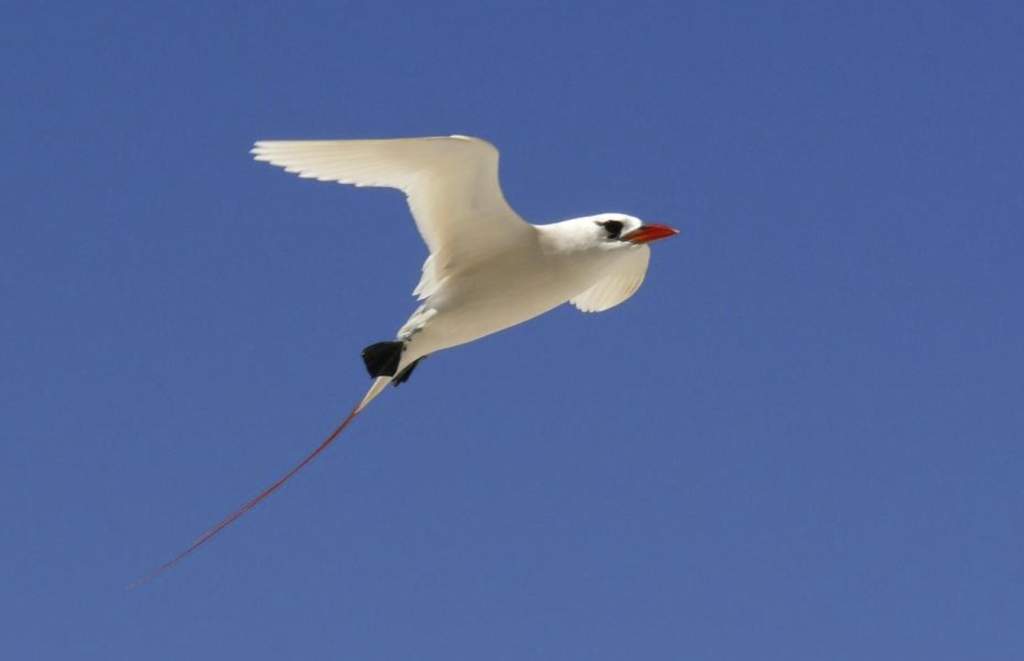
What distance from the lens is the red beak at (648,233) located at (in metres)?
9.44

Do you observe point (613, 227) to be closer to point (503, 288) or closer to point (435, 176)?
point (503, 288)

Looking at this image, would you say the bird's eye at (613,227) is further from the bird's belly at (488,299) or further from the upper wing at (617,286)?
the upper wing at (617,286)

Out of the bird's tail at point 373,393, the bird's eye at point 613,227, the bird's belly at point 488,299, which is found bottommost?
the bird's tail at point 373,393

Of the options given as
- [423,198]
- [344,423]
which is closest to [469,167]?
[423,198]

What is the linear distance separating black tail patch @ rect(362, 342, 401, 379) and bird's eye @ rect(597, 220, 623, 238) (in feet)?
4.71

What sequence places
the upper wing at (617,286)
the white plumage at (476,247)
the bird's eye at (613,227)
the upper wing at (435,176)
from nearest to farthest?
the upper wing at (435,176) < the white plumage at (476,247) < the bird's eye at (613,227) < the upper wing at (617,286)

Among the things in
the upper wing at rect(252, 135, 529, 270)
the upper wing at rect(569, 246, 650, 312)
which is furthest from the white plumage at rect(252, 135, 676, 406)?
the upper wing at rect(569, 246, 650, 312)

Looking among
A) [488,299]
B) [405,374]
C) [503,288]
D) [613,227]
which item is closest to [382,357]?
[405,374]

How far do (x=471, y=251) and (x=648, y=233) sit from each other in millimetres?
1124

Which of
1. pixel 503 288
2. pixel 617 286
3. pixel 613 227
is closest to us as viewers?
pixel 503 288

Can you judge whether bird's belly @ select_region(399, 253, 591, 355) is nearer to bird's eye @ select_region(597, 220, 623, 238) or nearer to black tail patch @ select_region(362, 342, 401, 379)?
black tail patch @ select_region(362, 342, 401, 379)

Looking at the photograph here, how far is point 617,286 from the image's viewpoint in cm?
1116

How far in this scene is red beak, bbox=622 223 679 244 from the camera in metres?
9.44

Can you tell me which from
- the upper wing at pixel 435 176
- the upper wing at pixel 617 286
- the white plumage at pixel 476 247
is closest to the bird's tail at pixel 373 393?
the white plumage at pixel 476 247
